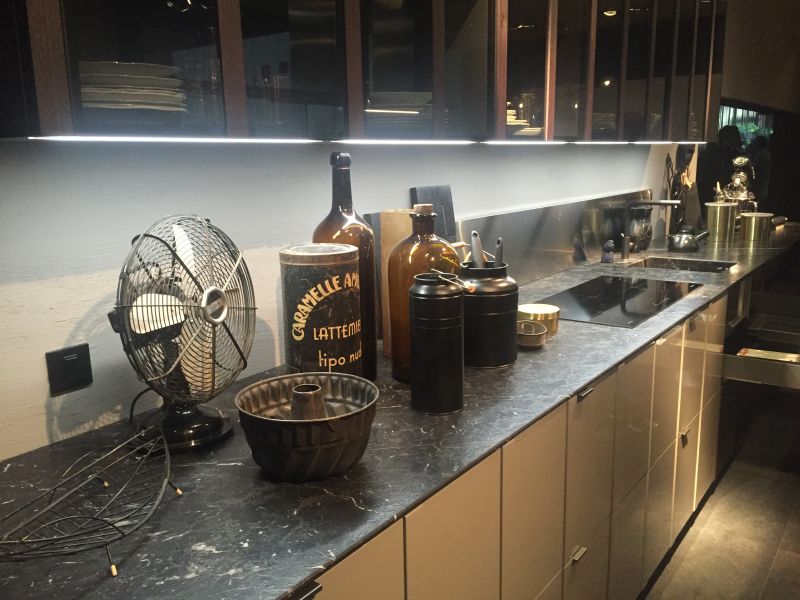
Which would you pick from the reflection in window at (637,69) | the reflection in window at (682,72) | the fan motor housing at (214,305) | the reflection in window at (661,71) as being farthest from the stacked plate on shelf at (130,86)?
the reflection in window at (682,72)

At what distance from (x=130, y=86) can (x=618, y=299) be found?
6.07 ft

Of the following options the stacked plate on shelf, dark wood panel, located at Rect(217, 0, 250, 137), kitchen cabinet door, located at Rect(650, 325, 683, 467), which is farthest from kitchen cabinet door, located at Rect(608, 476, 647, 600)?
the stacked plate on shelf

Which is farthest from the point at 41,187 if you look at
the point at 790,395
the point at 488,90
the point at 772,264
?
the point at 790,395

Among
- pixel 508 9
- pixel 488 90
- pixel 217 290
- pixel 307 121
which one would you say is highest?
pixel 508 9

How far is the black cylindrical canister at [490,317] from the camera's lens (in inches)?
59.2

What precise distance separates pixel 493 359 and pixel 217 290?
2.39 ft

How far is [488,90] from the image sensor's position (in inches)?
72.9

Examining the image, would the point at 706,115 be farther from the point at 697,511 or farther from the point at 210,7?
the point at 210,7

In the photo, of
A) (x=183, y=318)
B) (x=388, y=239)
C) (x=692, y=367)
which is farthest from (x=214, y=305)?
(x=692, y=367)

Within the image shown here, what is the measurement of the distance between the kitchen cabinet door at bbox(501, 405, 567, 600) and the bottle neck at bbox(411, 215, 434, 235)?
0.49 meters

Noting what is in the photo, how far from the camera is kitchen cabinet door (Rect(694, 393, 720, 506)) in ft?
8.21

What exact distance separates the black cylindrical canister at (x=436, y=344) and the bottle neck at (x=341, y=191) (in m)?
0.29

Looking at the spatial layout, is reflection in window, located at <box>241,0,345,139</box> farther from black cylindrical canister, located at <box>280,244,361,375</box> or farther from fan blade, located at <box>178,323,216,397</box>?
fan blade, located at <box>178,323,216,397</box>

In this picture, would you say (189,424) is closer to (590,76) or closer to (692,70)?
(590,76)
